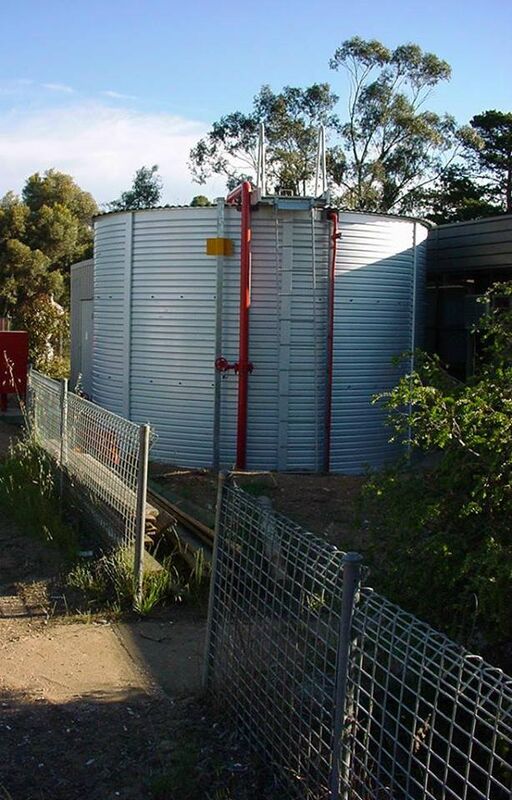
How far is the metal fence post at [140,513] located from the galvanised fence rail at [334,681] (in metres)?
1.54

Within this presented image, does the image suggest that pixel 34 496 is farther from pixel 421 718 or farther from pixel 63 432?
pixel 421 718

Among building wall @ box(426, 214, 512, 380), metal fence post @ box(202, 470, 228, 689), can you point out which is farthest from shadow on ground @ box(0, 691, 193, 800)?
building wall @ box(426, 214, 512, 380)

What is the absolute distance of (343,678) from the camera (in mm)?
3131

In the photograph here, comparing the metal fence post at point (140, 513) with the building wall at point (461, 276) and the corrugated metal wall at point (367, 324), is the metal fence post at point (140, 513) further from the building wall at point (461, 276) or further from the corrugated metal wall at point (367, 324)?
the building wall at point (461, 276)

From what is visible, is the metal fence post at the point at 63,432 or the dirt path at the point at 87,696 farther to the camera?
the metal fence post at the point at 63,432

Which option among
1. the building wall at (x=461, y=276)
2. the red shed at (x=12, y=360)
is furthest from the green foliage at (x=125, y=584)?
the red shed at (x=12, y=360)

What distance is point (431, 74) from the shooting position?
38438mm

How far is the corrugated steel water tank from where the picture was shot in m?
11.5

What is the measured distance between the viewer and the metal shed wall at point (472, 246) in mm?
13344

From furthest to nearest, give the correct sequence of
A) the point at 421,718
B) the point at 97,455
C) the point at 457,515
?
the point at 97,455, the point at 457,515, the point at 421,718

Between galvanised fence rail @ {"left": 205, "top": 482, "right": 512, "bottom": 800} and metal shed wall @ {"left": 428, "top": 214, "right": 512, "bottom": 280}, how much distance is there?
9.87m

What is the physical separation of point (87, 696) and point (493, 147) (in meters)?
37.6

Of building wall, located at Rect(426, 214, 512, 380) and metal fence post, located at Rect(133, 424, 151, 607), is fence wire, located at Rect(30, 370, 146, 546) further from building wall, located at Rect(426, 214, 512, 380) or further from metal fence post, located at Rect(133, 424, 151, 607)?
building wall, located at Rect(426, 214, 512, 380)

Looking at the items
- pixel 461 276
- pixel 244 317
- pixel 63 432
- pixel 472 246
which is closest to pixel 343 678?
pixel 63 432
